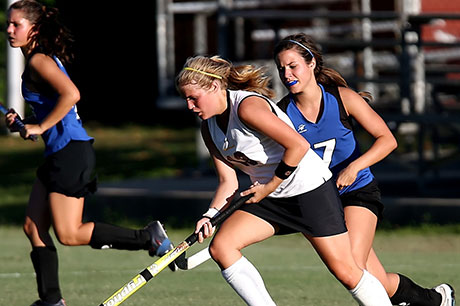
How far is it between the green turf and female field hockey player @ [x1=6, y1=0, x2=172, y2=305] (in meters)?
0.58

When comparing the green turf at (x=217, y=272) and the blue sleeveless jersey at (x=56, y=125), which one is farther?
the green turf at (x=217, y=272)

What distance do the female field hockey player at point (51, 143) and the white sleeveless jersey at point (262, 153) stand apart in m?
1.28

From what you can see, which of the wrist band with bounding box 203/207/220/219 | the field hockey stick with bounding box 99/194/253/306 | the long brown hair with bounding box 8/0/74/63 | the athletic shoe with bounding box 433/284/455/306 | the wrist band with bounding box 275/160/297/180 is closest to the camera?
the wrist band with bounding box 275/160/297/180

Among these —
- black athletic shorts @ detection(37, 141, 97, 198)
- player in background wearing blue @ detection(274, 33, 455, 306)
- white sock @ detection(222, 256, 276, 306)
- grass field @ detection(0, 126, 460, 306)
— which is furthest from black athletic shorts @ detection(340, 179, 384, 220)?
black athletic shorts @ detection(37, 141, 97, 198)

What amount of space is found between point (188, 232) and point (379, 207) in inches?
216

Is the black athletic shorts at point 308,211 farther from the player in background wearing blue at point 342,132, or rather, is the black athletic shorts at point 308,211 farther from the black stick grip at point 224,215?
the player in background wearing blue at point 342,132

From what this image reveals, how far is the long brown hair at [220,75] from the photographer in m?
5.45

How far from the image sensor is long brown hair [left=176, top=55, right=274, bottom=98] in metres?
5.45

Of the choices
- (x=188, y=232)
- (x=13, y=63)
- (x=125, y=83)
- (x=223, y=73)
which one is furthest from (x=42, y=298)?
(x=125, y=83)

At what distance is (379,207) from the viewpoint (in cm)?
591

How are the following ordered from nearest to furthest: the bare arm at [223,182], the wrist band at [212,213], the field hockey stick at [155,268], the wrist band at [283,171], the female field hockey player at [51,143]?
1. the wrist band at [283,171]
2. the field hockey stick at [155,268]
3. the wrist band at [212,213]
4. the bare arm at [223,182]
5. the female field hockey player at [51,143]

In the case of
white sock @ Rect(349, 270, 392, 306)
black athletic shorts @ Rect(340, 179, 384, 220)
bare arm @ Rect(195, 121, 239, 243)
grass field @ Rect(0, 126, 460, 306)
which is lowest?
grass field @ Rect(0, 126, 460, 306)

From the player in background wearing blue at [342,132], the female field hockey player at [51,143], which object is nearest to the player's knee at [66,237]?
the female field hockey player at [51,143]

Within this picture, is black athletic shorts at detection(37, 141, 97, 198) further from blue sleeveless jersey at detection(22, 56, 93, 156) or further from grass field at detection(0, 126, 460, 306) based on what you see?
grass field at detection(0, 126, 460, 306)
